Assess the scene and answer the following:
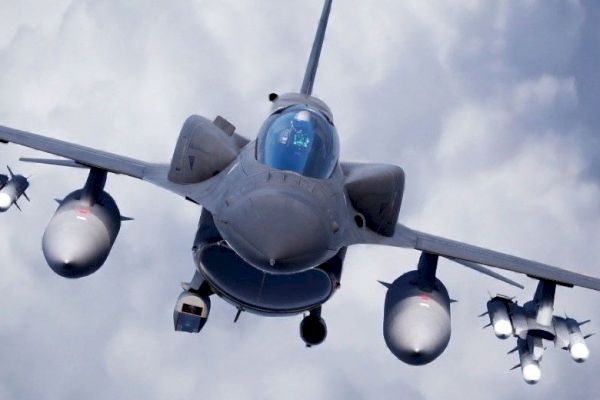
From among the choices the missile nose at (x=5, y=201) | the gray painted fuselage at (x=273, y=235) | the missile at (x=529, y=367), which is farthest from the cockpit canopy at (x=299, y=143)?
the missile nose at (x=5, y=201)

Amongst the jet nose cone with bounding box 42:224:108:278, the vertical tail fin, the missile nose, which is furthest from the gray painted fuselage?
the missile nose

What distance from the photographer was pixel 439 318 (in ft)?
51.6

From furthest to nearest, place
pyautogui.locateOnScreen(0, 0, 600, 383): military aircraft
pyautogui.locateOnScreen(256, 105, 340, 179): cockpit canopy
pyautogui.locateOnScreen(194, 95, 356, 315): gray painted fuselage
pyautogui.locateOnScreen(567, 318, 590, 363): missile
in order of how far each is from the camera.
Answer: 1. pyautogui.locateOnScreen(567, 318, 590, 363): missile
2. pyautogui.locateOnScreen(256, 105, 340, 179): cockpit canopy
3. pyautogui.locateOnScreen(0, 0, 600, 383): military aircraft
4. pyautogui.locateOnScreen(194, 95, 356, 315): gray painted fuselage

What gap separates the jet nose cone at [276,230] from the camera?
1242cm

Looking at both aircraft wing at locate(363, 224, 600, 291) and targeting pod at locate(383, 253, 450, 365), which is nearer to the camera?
targeting pod at locate(383, 253, 450, 365)

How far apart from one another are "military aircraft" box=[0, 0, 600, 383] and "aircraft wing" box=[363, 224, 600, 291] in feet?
0.11

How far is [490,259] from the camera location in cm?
1822

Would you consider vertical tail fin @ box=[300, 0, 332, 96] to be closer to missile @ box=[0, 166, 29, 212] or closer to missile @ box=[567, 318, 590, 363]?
missile @ box=[0, 166, 29, 212]

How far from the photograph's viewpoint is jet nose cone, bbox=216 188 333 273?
40.8 ft

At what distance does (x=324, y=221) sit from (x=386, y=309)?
3.82m

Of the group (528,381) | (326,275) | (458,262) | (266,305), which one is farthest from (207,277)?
(528,381)

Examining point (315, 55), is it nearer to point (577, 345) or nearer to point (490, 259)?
point (490, 259)

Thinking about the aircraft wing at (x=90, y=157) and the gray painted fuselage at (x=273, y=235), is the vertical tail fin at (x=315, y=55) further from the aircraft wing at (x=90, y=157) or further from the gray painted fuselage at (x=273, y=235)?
the aircraft wing at (x=90, y=157)

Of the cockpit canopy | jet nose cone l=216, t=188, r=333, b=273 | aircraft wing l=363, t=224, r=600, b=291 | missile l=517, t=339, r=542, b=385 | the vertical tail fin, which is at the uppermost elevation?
the vertical tail fin
